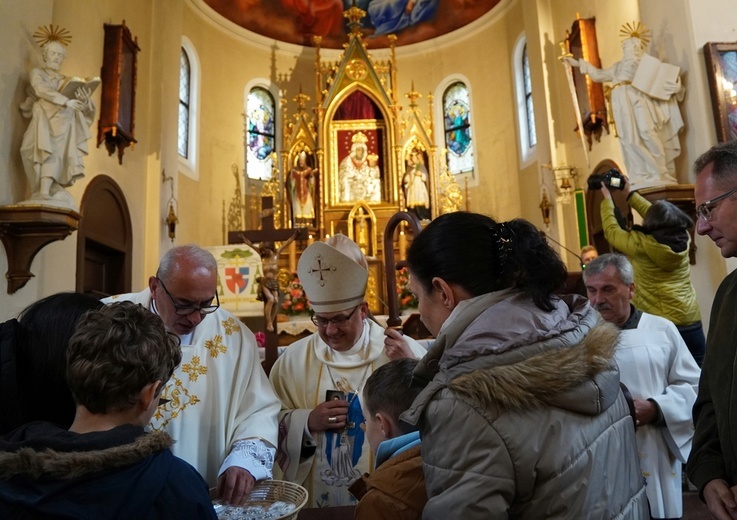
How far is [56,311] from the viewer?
5.04ft

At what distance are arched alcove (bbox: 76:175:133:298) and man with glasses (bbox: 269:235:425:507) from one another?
444 centimetres

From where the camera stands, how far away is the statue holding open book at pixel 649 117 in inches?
221

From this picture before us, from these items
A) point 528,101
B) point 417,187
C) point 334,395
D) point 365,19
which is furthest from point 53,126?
point 365,19

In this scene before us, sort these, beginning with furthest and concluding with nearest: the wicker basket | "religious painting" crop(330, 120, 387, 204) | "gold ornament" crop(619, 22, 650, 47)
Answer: "religious painting" crop(330, 120, 387, 204), "gold ornament" crop(619, 22, 650, 47), the wicker basket

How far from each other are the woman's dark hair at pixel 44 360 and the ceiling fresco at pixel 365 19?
1207cm

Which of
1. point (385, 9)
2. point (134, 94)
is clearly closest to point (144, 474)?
point (134, 94)

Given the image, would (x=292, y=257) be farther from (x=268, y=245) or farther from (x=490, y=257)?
(x=490, y=257)

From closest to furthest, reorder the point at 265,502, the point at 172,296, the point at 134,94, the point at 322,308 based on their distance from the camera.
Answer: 1. the point at 265,502
2. the point at 172,296
3. the point at 322,308
4. the point at 134,94

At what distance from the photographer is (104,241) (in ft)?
23.9

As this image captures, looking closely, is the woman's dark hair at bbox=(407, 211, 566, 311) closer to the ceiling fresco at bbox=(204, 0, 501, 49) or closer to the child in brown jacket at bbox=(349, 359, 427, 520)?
the child in brown jacket at bbox=(349, 359, 427, 520)

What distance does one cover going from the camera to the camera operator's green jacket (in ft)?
12.5

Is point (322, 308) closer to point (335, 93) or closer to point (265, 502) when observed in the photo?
point (265, 502)

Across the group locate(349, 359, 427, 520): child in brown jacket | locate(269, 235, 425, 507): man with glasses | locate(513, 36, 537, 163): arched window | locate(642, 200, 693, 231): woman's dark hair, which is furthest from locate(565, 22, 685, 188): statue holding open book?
locate(513, 36, 537, 163): arched window

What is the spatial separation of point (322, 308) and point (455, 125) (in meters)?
10.6
